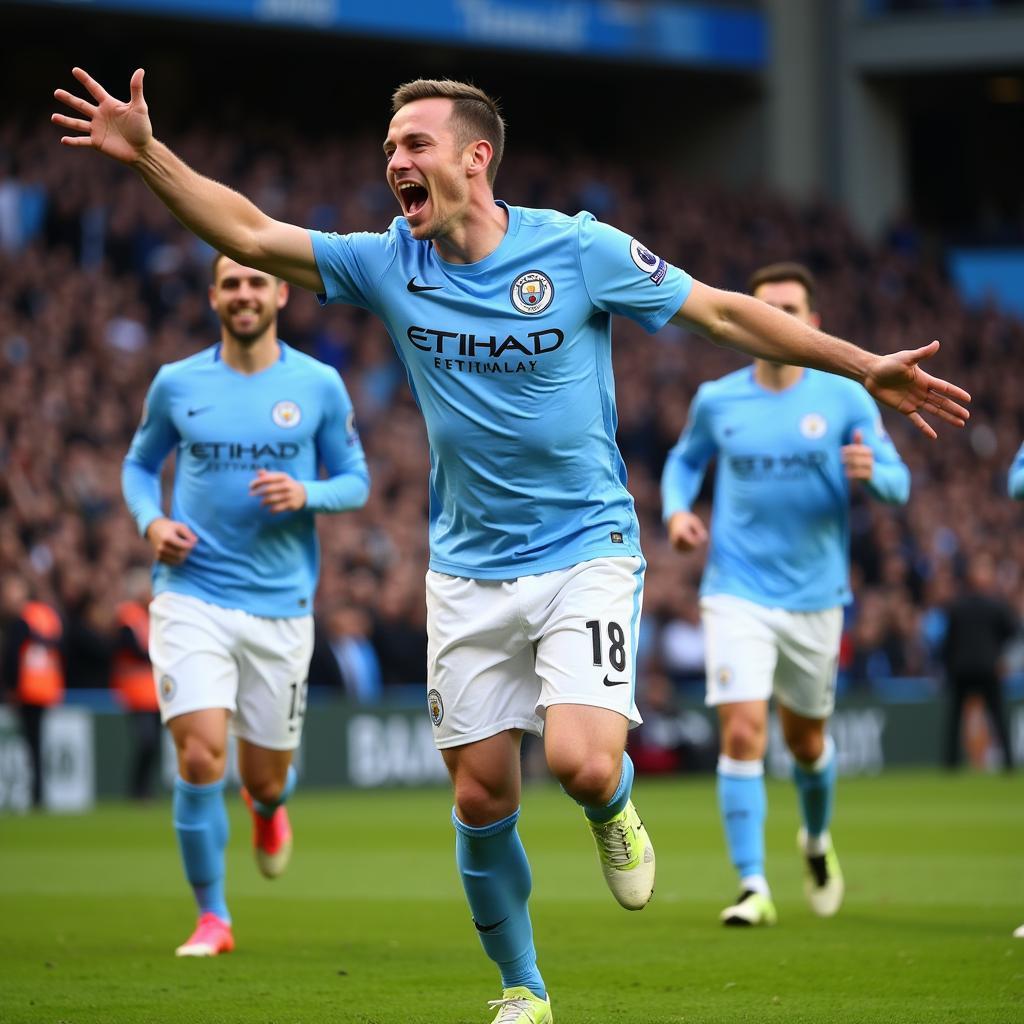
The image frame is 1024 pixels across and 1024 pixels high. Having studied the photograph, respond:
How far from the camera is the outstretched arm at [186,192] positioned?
5961 millimetres

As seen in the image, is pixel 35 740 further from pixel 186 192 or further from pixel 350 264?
pixel 186 192

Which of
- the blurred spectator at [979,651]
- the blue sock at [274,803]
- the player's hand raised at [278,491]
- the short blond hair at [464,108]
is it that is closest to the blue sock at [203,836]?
the blue sock at [274,803]

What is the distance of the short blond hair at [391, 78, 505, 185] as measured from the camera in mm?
6379

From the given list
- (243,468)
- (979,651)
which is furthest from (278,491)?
(979,651)

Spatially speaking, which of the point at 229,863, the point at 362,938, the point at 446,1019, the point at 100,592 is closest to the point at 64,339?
the point at 100,592

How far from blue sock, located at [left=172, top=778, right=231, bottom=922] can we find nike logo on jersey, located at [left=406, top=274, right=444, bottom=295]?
3260mm

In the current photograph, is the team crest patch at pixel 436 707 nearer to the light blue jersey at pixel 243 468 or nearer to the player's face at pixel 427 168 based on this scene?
the player's face at pixel 427 168

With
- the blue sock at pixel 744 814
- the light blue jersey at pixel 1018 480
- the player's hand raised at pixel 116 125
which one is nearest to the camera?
the player's hand raised at pixel 116 125

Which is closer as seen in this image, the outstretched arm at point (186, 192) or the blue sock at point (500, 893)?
the outstretched arm at point (186, 192)

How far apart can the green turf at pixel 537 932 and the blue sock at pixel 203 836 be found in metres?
0.31

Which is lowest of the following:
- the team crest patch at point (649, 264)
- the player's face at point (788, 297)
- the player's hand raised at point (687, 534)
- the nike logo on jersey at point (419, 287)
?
the player's hand raised at point (687, 534)

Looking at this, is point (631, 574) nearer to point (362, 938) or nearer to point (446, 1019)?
point (446, 1019)

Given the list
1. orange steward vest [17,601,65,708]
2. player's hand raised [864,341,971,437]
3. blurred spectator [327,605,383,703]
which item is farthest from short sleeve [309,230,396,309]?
blurred spectator [327,605,383,703]

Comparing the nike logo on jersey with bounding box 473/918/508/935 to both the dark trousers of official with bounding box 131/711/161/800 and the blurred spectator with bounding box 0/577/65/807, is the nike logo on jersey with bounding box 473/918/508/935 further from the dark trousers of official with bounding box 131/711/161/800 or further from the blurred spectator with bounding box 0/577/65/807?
the dark trousers of official with bounding box 131/711/161/800
